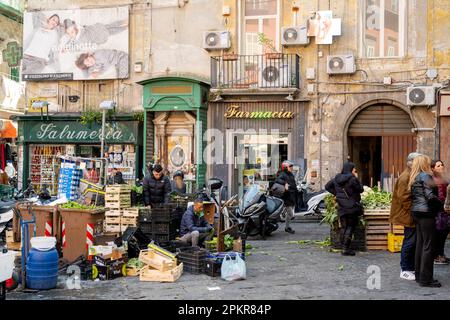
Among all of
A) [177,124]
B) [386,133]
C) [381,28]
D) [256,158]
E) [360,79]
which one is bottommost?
[256,158]

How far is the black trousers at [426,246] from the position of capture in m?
8.95

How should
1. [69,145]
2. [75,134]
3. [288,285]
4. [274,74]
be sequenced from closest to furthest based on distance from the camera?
[288,285] → [274,74] → [75,134] → [69,145]

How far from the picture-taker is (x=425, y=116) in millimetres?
19406

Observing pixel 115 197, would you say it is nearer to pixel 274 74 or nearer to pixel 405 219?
pixel 405 219

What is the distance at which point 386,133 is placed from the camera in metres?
20.1

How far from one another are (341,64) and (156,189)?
9.67m

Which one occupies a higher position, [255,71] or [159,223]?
[255,71]

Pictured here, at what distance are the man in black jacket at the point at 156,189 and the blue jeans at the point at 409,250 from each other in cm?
496

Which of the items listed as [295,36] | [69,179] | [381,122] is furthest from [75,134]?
[381,122]

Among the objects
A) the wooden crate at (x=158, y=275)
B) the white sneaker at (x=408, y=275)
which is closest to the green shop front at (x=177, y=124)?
the wooden crate at (x=158, y=275)
